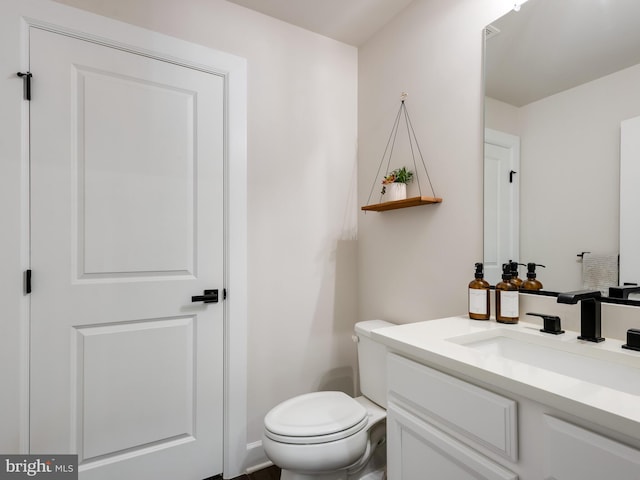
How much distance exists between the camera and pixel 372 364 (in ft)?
5.53

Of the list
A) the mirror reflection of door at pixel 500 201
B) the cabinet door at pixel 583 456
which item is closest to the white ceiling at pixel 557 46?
the mirror reflection of door at pixel 500 201

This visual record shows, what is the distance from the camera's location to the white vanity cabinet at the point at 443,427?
782 mm

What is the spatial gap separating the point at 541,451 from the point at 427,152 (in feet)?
4.18

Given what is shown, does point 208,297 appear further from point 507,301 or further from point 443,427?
point 507,301

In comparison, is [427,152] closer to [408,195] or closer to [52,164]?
[408,195]

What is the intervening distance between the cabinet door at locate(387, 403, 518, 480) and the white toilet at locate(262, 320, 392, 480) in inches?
10.4

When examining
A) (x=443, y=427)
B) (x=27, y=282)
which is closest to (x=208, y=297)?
(x=27, y=282)

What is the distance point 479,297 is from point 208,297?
119 centimetres

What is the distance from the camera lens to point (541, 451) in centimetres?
71

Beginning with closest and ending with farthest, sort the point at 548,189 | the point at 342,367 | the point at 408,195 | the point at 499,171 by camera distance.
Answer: the point at 548,189 < the point at 499,171 < the point at 408,195 < the point at 342,367

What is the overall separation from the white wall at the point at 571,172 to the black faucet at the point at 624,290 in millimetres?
105

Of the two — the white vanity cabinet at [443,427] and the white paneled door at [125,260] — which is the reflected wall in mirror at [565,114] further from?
the white paneled door at [125,260]

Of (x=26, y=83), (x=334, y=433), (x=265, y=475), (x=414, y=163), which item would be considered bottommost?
(x=265, y=475)

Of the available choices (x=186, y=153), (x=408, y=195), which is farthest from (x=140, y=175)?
(x=408, y=195)
